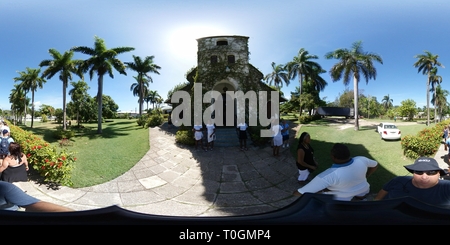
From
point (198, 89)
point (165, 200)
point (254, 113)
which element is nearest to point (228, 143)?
point (254, 113)

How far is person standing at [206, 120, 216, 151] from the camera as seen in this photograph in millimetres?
1062

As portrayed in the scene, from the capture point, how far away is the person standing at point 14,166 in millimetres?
1119

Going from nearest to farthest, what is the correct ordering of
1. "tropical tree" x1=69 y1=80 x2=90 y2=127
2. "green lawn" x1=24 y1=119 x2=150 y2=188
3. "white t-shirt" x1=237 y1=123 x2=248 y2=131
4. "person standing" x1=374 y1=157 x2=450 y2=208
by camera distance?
"person standing" x1=374 y1=157 x2=450 y2=208
"white t-shirt" x1=237 y1=123 x2=248 y2=131
"green lawn" x1=24 y1=119 x2=150 y2=188
"tropical tree" x1=69 y1=80 x2=90 y2=127

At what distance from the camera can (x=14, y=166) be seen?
45.4 inches

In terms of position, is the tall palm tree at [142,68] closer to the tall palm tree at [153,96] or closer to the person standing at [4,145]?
the tall palm tree at [153,96]

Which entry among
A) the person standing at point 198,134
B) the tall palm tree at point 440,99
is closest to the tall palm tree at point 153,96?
the person standing at point 198,134

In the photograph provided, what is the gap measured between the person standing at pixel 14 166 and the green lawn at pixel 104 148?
169mm

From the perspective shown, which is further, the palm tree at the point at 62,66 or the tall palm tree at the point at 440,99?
the palm tree at the point at 62,66

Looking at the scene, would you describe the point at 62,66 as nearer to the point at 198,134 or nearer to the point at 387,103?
the point at 198,134

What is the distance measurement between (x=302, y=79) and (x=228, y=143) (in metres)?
0.73

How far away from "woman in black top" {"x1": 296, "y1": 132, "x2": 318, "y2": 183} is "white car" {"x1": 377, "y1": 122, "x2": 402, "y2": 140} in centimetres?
56

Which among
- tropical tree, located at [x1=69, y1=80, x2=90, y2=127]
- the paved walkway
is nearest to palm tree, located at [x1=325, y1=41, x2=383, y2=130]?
the paved walkway

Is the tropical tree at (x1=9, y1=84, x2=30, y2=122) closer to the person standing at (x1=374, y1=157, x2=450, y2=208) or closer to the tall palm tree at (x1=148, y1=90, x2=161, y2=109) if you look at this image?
the tall palm tree at (x1=148, y1=90, x2=161, y2=109)

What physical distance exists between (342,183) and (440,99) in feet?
3.23
